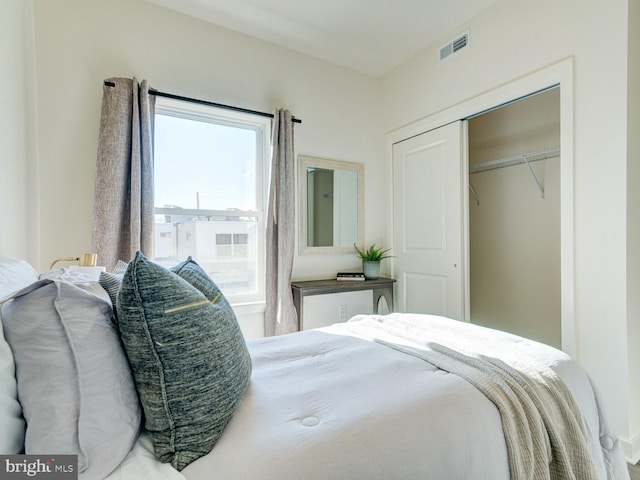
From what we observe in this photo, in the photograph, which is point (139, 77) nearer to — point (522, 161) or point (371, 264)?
point (371, 264)

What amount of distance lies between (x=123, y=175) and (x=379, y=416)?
209cm

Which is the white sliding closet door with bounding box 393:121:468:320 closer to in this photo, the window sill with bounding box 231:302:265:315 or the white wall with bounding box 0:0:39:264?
the window sill with bounding box 231:302:265:315

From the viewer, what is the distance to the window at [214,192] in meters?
2.46

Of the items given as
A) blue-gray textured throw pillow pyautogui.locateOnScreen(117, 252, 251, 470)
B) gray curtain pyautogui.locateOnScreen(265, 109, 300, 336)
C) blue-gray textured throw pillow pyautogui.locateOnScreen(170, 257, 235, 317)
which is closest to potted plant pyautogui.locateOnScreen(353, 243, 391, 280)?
gray curtain pyautogui.locateOnScreen(265, 109, 300, 336)

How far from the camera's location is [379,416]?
88cm

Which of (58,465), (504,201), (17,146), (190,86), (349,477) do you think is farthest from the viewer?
(504,201)

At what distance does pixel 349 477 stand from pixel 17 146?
85.8 inches

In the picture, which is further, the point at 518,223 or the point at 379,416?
the point at 518,223

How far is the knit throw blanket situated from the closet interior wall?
2.08 meters

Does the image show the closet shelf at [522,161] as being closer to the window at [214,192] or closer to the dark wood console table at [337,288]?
the dark wood console table at [337,288]

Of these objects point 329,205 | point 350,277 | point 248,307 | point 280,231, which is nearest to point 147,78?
point 280,231

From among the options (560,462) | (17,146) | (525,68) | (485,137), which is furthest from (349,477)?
(485,137)

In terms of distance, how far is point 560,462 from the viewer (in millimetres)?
1001

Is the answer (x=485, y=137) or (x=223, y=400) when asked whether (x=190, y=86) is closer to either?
(x=223, y=400)
